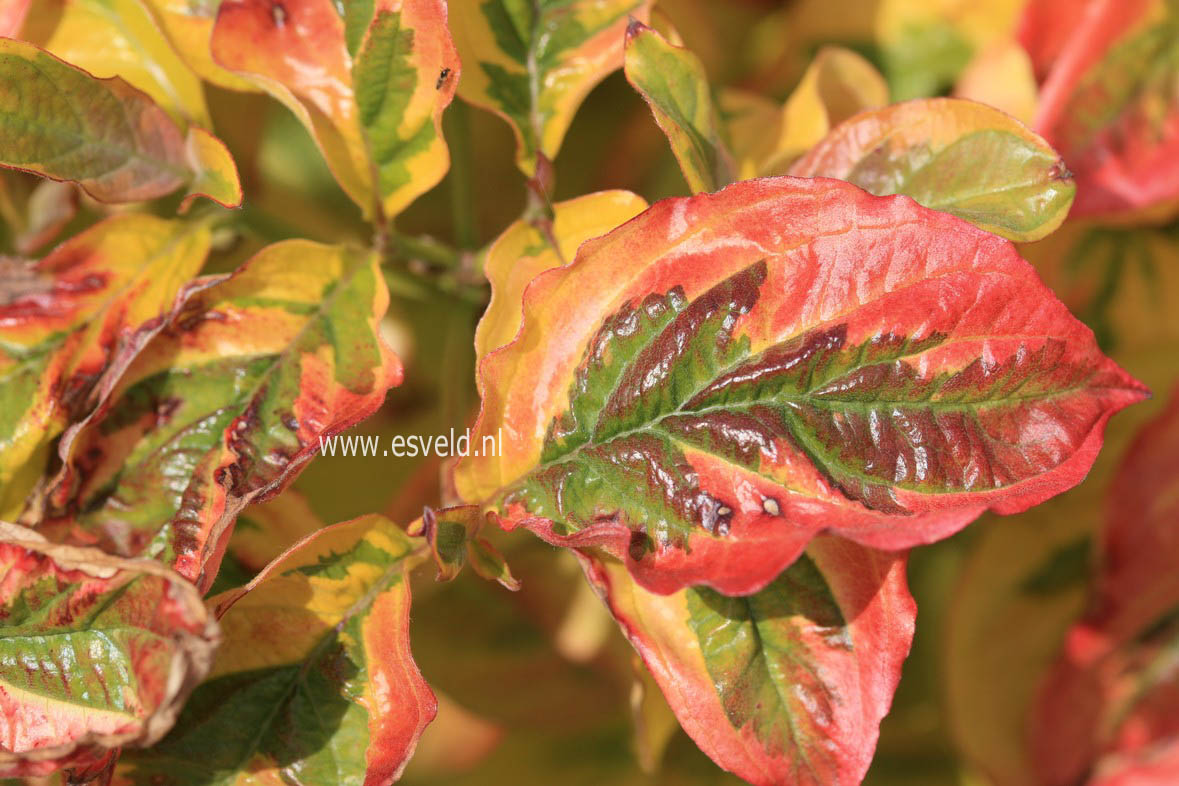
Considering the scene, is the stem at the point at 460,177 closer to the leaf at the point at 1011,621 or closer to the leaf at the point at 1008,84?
the leaf at the point at 1008,84

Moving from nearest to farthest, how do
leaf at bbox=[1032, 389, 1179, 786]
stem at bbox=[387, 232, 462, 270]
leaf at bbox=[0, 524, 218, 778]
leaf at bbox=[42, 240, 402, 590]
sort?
1. leaf at bbox=[0, 524, 218, 778]
2. leaf at bbox=[42, 240, 402, 590]
3. stem at bbox=[387, 232, 462, 270]
4. leaf at bbox=[1032, 389, 1179, 786]

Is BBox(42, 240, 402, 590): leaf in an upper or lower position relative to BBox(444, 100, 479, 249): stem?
lower

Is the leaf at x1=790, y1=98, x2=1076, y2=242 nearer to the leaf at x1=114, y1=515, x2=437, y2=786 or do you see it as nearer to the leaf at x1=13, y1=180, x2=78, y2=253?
the leaf at x1=114, y1=515, x2=437, y2=786

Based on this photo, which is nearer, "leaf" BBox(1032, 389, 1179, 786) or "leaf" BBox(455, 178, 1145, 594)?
"leaf" BBox(455, 178, 1145, 594)

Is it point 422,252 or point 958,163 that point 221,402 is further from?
point 958,163

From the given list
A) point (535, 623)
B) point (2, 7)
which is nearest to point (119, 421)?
point (2, 7)

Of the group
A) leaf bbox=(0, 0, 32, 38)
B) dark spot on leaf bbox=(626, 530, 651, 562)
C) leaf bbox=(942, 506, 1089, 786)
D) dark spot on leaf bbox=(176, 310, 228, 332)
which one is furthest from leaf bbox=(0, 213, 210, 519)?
leaf bbox=(942, 506, 1089, 786)

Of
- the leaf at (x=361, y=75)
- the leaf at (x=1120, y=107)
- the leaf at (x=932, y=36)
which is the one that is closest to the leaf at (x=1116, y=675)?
the leaf at (x=1120, y=107)
